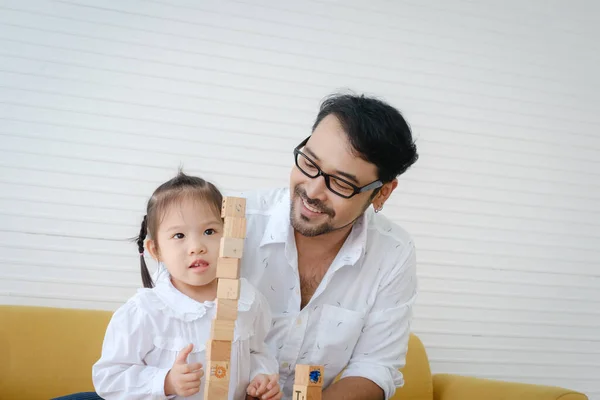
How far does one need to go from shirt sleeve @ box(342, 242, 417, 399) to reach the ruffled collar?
590 mm

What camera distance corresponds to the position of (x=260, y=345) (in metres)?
2.27

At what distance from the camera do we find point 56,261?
3.78 meters

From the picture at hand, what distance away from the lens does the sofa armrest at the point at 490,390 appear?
3119 millimetres

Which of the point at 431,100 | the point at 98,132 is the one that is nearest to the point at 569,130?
the point at 431,100

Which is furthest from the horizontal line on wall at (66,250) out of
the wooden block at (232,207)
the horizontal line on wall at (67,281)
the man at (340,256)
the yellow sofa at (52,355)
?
the wooden block at (232,207)

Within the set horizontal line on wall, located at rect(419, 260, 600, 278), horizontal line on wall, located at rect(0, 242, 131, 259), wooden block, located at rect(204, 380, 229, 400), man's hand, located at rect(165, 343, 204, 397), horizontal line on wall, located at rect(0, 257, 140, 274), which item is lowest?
horizontal line on wall, located at rect(0, 257, 140, 274)

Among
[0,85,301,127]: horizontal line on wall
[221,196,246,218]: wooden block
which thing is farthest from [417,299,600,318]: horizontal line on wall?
[221,196,246,218]: wooden block

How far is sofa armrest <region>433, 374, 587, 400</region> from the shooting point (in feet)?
10.2

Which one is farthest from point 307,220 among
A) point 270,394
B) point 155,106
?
point 155,106

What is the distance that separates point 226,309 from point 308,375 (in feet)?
0.86

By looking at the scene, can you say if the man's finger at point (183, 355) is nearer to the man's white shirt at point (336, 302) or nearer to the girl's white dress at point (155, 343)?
the girl's white dress at point (155, 343)

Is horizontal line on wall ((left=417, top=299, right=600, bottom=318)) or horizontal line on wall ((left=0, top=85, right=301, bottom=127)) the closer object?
horizontal line on wall ((left=0, top=85, right=301, bottom=127))

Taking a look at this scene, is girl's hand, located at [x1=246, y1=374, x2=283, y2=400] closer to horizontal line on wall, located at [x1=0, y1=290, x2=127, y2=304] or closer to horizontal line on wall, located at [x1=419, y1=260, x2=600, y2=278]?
horizontal line on wall, located at [x1=0, y1=290, x2=127, y2=304]

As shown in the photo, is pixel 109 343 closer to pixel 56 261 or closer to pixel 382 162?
pixel 382 162
